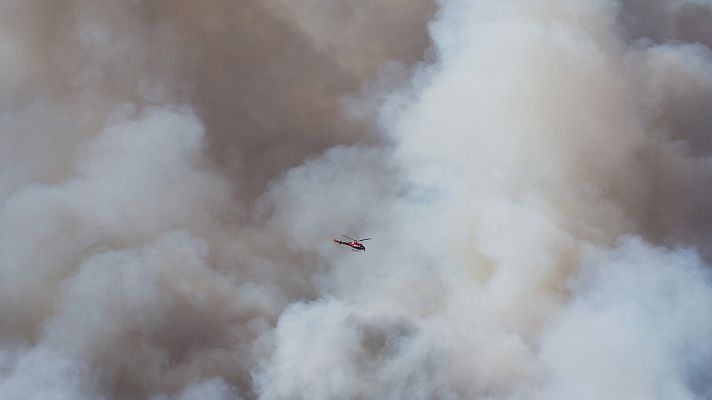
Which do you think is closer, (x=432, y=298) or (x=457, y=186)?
(x=432, y=298)

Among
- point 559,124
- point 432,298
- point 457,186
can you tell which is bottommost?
point 432,298

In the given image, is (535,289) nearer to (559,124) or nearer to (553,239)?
(553,239)

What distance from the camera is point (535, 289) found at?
79.2 meters

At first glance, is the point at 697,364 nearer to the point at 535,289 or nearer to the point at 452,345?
the point at 535,289

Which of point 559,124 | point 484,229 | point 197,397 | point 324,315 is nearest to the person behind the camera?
point 197,397

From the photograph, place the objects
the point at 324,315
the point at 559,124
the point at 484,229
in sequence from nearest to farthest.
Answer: the point at 324,315 → the point at 484,229 → the point at 559,124

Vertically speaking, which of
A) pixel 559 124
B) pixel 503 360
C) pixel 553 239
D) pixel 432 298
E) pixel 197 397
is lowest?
pixel 197 397

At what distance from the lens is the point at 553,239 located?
81938mm

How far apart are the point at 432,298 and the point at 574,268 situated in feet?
39.5

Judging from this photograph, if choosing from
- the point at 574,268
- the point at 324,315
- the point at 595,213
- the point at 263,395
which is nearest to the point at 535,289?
the point at 574,268

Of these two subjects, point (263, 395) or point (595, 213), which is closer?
point (263, 395)

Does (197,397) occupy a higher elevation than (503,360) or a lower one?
lower

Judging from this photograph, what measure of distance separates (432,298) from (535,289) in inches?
335

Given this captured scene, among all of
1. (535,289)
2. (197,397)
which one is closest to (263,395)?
(197,397)
